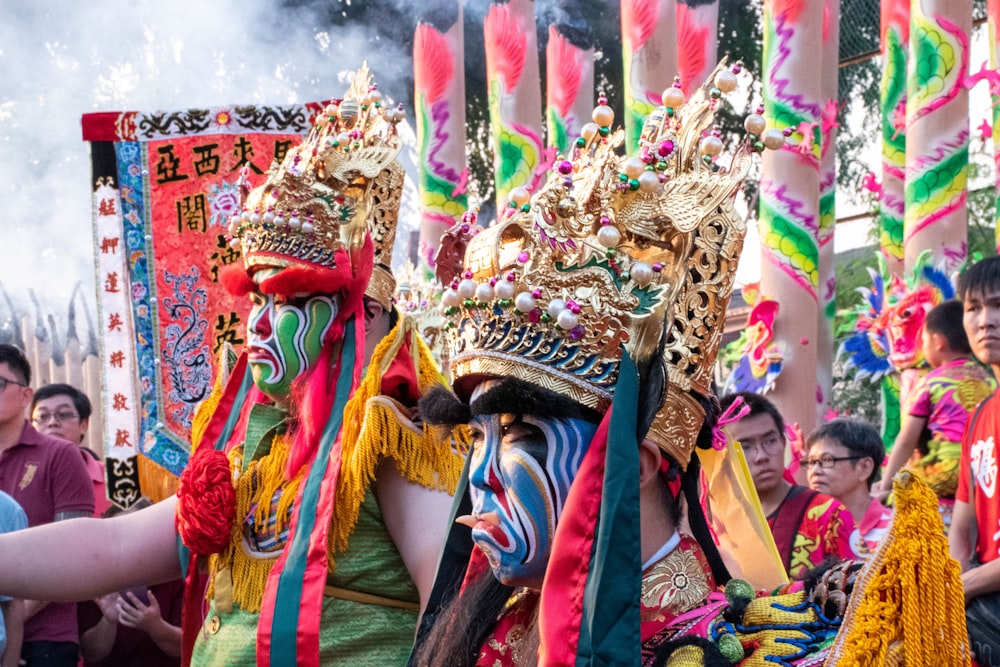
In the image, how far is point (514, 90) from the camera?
33.0 ft

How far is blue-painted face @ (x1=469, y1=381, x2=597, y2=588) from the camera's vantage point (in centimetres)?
210

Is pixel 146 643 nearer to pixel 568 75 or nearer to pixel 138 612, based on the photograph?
pixel 138 612

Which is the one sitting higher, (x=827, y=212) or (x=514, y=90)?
(x=514, y=90)

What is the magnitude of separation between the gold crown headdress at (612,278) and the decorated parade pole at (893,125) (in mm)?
7798

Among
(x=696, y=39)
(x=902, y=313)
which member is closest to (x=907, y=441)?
(x=902, y=313)

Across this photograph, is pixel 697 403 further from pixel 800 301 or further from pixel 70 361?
pixel 70 361

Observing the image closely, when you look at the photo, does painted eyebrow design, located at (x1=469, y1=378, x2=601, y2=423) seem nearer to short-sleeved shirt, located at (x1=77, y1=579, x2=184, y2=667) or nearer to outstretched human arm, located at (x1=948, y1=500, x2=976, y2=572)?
outstretched human arm, located at (x1=948, y1=500, x2=976, y2=572)

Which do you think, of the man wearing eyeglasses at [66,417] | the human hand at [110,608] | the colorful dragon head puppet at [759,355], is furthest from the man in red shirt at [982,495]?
the colorful dragon head puppet at [759,355]

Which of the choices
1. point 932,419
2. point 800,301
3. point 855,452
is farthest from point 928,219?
point 855,452

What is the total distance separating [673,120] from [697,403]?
0.50 meters

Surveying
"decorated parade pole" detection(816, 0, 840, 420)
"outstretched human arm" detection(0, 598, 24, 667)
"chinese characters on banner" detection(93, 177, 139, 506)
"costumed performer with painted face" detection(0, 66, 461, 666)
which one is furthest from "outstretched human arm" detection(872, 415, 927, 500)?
"decorated parade pole" detection(816, 0, 840, 420)

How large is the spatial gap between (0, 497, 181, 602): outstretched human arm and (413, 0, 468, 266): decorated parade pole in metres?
6.37

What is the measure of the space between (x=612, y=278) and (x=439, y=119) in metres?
7.96

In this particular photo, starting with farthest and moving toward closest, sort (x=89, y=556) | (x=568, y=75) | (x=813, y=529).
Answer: (x=568, y=75) < (x=813, y=529) < (x=89, y=556)
